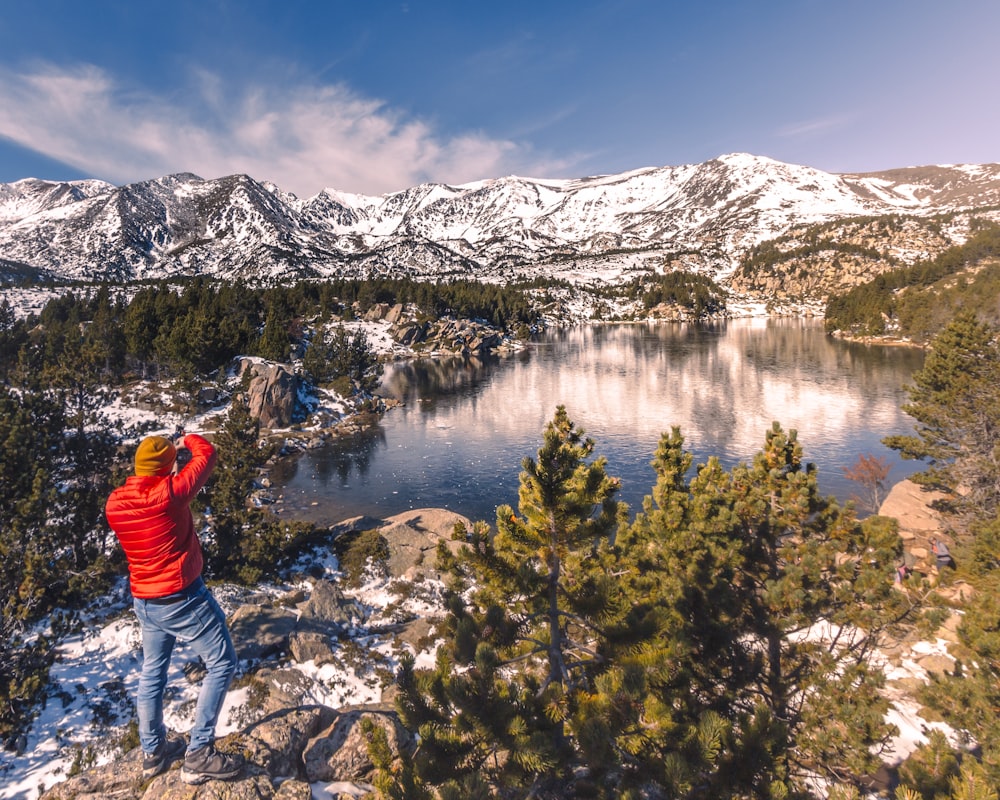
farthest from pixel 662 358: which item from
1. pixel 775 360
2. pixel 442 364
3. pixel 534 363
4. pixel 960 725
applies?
pixel 960 725

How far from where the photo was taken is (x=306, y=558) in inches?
861

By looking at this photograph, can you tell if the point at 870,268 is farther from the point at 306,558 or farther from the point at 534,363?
the point at 306,558

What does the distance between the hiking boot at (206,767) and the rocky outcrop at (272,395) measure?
48.0m

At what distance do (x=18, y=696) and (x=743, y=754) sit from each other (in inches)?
492

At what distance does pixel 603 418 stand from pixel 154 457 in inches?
2016

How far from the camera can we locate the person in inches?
222

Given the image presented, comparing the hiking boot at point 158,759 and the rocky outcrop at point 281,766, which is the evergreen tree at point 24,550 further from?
the hiking boot at point 158,759

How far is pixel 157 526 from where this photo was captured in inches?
223

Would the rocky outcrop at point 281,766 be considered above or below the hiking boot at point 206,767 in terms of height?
below

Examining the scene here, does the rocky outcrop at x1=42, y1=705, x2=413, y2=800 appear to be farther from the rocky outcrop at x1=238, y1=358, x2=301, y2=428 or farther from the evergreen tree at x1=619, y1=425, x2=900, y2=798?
the rocky outcrop at x1=238, y1=358, x2=301, y2=428

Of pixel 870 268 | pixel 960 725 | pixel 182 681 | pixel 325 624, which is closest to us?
pixel 960 725

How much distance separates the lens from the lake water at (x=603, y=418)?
36.1m

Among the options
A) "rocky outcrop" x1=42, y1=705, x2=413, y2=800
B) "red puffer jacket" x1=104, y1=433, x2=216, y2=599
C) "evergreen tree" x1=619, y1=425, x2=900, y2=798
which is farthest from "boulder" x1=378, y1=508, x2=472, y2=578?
"red puffer jacket" x1=104, y1=433, x2=216, y2=599

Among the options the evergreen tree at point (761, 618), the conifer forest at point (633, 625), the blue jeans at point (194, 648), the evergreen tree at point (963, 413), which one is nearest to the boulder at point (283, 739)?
the blue jeans at point (194, 648)
